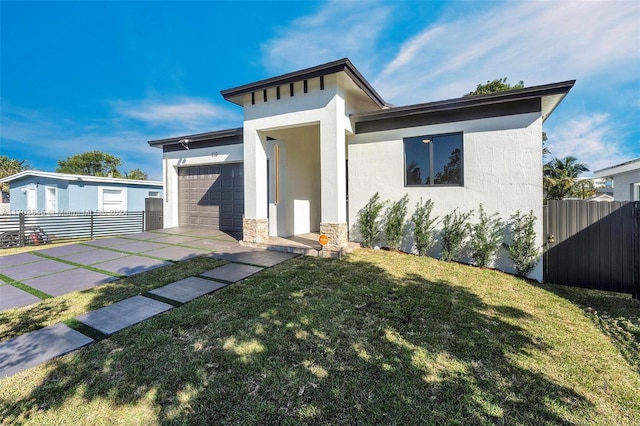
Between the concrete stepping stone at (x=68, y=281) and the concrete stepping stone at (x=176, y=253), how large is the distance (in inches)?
56.3

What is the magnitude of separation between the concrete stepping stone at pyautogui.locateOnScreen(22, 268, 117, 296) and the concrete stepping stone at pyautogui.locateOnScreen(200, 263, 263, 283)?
6.20 feet

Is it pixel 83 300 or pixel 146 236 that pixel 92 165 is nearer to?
pixel 146 236

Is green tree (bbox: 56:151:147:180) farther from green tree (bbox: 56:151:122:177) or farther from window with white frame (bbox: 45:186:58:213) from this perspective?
window with white frame (bbox: 45:186:58:213)

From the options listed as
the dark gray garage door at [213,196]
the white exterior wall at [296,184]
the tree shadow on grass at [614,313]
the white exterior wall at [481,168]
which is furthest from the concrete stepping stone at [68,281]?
the tree shadow on grass at [614,313]

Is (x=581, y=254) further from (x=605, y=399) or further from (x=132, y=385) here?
(x=132, y=385)

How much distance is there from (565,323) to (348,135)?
6.24 m

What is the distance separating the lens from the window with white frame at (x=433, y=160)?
6.80m

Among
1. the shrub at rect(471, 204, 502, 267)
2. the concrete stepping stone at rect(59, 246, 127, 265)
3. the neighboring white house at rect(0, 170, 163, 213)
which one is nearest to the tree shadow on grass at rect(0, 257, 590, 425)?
the shrub at rect(471, 204, 502, 267)

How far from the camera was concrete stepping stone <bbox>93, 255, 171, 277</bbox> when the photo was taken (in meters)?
5.82

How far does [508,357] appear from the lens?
9.48 feet

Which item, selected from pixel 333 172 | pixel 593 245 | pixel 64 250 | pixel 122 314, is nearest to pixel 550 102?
pixel 593 245

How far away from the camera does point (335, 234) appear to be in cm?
684

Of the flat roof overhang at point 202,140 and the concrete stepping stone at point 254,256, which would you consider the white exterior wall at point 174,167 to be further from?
the concrete stepping stone at point 254,256

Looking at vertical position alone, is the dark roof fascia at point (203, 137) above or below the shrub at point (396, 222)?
above
